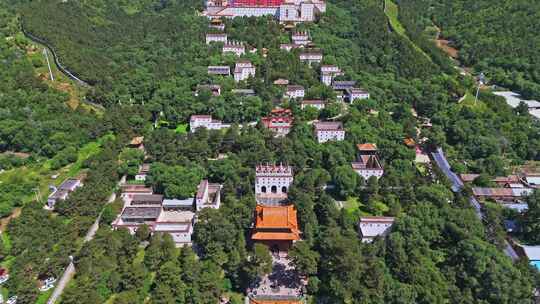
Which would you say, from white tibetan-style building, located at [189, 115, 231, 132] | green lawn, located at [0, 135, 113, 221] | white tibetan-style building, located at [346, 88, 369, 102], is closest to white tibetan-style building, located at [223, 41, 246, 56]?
white tibetan-style building, located at [189, 115, 231, 132]

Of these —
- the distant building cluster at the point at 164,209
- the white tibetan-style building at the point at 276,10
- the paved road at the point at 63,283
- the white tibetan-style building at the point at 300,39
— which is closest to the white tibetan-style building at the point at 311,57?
the white tibetan-style building at the point at 300,39

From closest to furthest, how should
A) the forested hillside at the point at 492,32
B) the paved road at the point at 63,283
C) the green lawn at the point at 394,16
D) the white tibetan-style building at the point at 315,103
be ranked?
the paved road at the point at 63,283 → the white tibetan-style building at the point at 315,103 → the forested hillside at the point at 492,32 → the green lawn at the point at 394,16

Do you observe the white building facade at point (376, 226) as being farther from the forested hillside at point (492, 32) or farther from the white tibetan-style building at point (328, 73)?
the forested hillside at point (492, 32)

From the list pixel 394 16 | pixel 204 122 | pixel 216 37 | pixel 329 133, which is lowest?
pixel 329 133

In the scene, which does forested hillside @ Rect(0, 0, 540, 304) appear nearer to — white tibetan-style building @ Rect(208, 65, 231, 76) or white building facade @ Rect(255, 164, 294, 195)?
white building facade @ Rect(255, 164, 294, 195)

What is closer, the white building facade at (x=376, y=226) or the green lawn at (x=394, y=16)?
the white building facade at (x=376, y=226)

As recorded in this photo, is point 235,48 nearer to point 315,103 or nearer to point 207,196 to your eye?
point 315,103

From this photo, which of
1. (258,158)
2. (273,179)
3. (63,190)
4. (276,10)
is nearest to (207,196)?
(273,179)

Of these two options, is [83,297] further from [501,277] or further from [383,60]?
[383,60]
